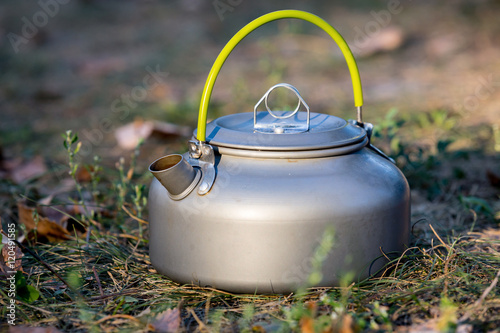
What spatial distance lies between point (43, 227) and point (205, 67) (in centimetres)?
356

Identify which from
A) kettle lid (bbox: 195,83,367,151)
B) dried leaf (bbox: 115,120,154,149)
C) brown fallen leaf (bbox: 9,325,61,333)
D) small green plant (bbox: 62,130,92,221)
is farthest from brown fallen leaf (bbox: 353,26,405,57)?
brown fallen leaf (bbox: 9,325,61,333)

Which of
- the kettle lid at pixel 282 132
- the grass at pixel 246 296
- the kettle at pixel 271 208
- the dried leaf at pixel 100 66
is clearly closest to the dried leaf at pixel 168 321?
the grass at pixel 246 296

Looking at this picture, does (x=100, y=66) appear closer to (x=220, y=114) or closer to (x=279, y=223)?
(x=220, y=114)

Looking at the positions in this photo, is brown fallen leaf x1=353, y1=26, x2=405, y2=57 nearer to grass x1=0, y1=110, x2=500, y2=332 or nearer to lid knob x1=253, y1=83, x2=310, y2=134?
grass x1=0, y1=110, x2=500, y2=332

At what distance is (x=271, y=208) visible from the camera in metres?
1.46

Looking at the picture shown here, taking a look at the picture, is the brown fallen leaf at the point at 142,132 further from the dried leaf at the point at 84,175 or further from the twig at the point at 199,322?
the twig at the point at 199,322

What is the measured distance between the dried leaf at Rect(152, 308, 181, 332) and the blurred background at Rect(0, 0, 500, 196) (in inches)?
63.2

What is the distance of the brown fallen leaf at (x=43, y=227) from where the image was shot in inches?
80.6

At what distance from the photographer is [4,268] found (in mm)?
1703

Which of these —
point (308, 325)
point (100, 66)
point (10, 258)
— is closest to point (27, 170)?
point (10, 258)

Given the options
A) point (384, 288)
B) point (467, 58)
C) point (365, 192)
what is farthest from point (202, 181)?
point (467, 58)

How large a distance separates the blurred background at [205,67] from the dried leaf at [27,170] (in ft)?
0.36

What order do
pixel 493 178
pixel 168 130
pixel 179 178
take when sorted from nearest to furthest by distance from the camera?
1. pixel 179 178
2. pixel 493 178
3. pixel 168 130

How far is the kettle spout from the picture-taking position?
5.02 ft
